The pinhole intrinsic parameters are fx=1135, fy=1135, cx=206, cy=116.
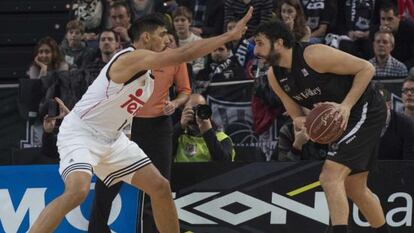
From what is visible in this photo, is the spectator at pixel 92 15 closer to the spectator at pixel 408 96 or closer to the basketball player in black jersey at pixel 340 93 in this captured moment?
the spectator at pixel 408 96

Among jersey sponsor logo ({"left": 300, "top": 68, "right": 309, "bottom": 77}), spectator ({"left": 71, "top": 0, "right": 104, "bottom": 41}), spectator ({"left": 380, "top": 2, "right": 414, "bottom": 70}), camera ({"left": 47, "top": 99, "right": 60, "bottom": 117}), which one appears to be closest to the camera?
jersey sponsor logo ({"left": 300, "top": 68, "right": 309, "bottom": 77})

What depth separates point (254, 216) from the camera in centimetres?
1042

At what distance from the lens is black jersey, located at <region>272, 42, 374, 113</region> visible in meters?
9.41

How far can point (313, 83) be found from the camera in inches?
371

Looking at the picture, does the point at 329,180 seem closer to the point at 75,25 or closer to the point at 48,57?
the point at 48,57

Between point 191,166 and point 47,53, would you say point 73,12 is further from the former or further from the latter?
point 191,166

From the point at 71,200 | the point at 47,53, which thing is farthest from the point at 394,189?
the point at 47,53

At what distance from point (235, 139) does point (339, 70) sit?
3.12 m

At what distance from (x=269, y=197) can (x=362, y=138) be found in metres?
1.37

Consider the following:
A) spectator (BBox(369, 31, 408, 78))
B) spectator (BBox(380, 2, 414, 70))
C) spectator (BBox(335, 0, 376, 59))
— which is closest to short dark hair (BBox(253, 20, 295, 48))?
spectator (BBox(369, 31, 408, 78))

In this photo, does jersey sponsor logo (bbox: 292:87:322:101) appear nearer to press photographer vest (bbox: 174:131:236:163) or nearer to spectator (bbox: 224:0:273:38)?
press photographer vest (bbox: 174:131:236:163)

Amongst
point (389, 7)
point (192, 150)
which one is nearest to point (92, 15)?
point (389, 7)

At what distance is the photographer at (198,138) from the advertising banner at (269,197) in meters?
0.25

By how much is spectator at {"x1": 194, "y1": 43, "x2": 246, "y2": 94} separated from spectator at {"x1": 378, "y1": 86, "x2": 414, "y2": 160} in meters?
2.22
